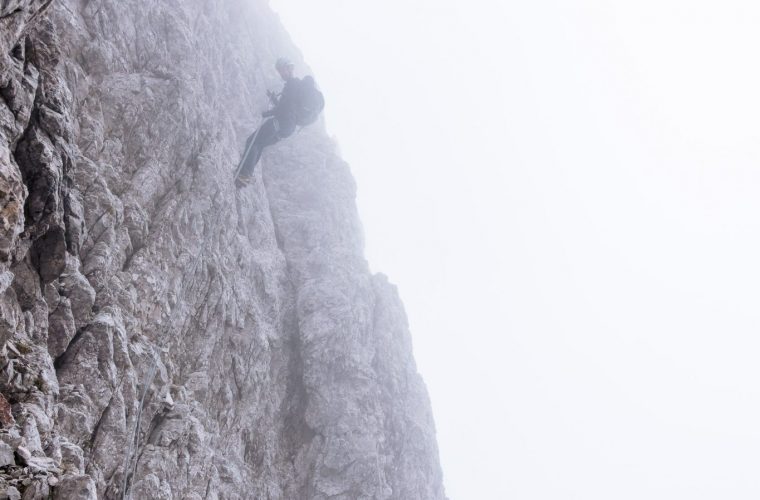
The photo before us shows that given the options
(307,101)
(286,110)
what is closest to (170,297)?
(286,110)

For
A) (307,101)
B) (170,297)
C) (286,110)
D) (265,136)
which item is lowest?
(170,297)

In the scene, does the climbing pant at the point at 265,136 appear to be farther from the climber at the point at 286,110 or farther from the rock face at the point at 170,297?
the rock face at the point at 170,297

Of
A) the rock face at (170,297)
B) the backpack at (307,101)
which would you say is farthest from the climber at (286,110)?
the rock face at (170,297)

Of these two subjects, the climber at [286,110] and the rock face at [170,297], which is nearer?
the rock face at [170,297]

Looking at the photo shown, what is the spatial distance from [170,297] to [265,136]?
734cm

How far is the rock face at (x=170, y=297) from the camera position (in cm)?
955

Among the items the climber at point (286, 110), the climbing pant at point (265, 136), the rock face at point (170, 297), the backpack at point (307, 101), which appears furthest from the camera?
the backpack at point (307, 101)

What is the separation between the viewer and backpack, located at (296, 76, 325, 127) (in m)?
20.5

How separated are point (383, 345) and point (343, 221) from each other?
6571mm

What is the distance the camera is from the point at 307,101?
20.5m

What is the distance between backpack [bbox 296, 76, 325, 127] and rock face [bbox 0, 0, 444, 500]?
9.50 feet

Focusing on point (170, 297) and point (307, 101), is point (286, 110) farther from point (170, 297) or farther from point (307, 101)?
point (170, 297)

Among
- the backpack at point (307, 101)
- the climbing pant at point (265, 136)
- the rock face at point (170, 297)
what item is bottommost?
the rock face at point (170, 297)

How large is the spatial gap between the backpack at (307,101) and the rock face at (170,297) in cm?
290
